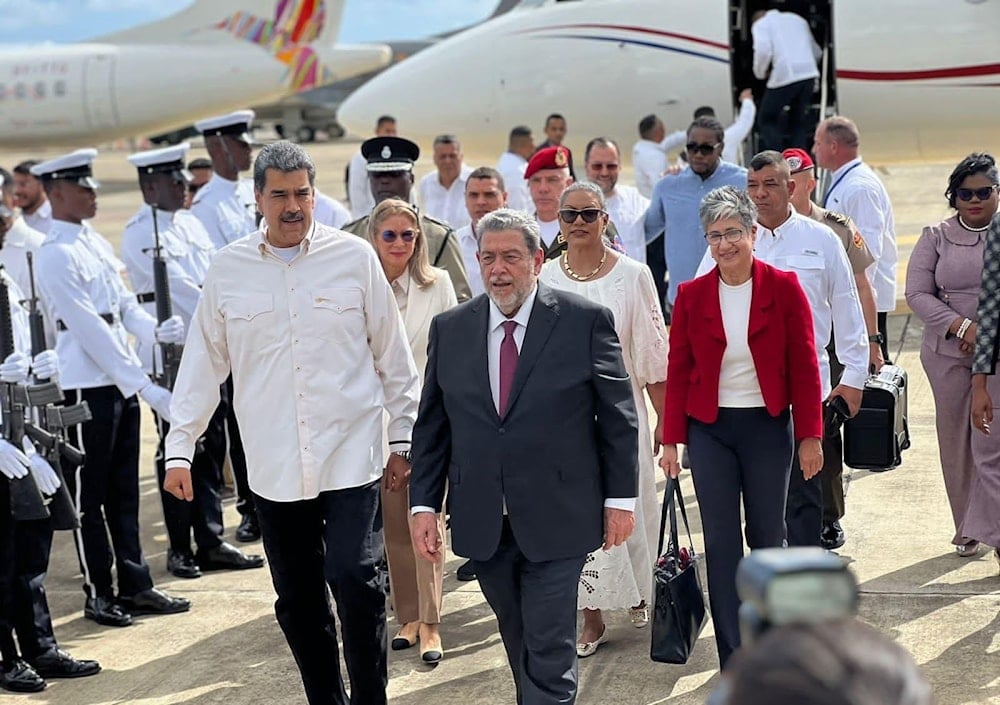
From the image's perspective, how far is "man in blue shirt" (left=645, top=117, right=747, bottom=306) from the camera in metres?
7.22

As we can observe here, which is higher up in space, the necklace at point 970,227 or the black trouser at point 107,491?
the necklace at point 970,227

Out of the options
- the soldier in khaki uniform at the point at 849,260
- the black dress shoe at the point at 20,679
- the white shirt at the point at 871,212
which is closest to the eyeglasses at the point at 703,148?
the white shirt at the point at 871,212

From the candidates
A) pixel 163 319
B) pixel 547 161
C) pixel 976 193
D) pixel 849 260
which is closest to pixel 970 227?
pixel 976 193

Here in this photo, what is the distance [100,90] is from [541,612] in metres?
33.5

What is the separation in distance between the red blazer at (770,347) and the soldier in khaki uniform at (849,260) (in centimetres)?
108

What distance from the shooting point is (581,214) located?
5.02 metres

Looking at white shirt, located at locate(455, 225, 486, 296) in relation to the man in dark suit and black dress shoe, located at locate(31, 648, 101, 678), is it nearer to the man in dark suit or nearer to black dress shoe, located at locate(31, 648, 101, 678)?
black dress shoe, located at locate(31, 648, 101, 678)

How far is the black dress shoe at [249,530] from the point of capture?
695 cm

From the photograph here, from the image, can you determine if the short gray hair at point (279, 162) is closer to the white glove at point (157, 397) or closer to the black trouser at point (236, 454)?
the white glove at point (157, 397)

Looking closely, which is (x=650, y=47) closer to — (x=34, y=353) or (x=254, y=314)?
(x=34, y=353)

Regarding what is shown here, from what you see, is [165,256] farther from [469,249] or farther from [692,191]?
[692,191]

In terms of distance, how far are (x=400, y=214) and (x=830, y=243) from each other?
5.09 ft

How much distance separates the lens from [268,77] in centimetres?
3494

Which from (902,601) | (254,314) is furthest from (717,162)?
(254,314)
